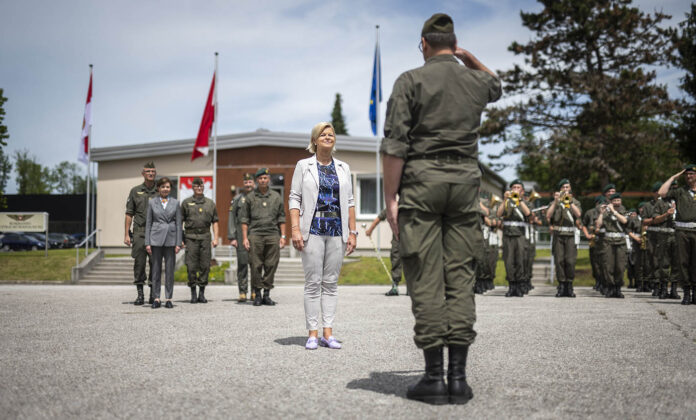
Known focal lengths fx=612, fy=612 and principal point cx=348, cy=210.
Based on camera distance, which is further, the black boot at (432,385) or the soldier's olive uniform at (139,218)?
the soldier's olive uniform at (139,218)

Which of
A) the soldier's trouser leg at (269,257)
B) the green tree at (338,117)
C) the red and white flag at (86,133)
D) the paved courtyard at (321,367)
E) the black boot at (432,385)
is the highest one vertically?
the green tree at (338,117)

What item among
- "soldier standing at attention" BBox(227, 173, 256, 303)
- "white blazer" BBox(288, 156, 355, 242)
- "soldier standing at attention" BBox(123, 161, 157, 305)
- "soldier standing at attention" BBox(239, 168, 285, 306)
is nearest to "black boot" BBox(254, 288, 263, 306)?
"soldier standing at attention" BBox(239, 168, 285, 306)

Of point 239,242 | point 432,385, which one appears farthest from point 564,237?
point 432,385

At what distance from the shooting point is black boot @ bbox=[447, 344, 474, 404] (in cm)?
372

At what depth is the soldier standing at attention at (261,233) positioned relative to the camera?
10906mm

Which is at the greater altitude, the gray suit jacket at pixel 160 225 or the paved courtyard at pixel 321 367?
the gray suit jacket at pixel 160 225

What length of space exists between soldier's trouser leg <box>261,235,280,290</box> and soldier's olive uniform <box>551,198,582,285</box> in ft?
20.6

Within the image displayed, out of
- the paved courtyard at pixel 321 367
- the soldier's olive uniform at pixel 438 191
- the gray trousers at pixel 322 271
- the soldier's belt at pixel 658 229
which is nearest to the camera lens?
the paved courtyard at pixel 321 367

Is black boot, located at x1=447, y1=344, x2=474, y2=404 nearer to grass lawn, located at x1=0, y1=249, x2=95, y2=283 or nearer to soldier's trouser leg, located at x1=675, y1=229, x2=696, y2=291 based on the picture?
soldier's trouser leg, located at x1=675, y1=229, x2=696, y2=291

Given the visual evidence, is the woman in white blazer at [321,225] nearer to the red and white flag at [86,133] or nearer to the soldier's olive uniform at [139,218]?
the soldier's olive uniform at [139,218]

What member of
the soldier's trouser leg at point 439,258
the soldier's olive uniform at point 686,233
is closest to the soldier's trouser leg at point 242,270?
the soldier's olive uniform at point 686,233

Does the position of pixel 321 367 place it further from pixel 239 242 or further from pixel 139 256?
pixel 239 242

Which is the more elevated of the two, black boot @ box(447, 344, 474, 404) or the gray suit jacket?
the gray suit jacket

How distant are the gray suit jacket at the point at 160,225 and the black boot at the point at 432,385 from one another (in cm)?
738
